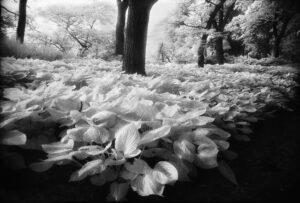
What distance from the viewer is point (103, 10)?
89.9 ft

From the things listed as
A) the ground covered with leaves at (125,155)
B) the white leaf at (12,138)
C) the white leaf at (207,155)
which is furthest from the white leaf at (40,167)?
the white leaf at (207,155)

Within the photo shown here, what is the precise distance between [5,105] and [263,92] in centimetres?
307

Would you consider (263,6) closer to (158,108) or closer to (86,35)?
(158,108)

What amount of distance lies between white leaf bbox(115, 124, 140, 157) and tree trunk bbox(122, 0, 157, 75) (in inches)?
139

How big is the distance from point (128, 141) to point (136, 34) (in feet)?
12.2

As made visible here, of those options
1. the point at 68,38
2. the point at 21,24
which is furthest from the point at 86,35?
the point at 21,24

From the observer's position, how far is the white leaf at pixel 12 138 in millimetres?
1051

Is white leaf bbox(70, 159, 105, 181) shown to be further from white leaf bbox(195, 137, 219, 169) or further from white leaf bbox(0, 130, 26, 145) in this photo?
white leaf bbox(195, 137, 219, 169)

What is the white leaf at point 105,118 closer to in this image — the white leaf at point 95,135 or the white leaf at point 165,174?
the white leaf at point 95,135

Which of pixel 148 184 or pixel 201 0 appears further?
pixel 201 0

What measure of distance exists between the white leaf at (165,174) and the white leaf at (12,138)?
0.67 meters

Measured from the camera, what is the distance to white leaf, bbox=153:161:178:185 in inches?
40.6

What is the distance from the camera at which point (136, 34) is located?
14.9 ft

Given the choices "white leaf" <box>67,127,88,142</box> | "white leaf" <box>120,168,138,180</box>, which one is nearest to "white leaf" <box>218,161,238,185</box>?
"white leaf" <box>120,168,138,180</box>
